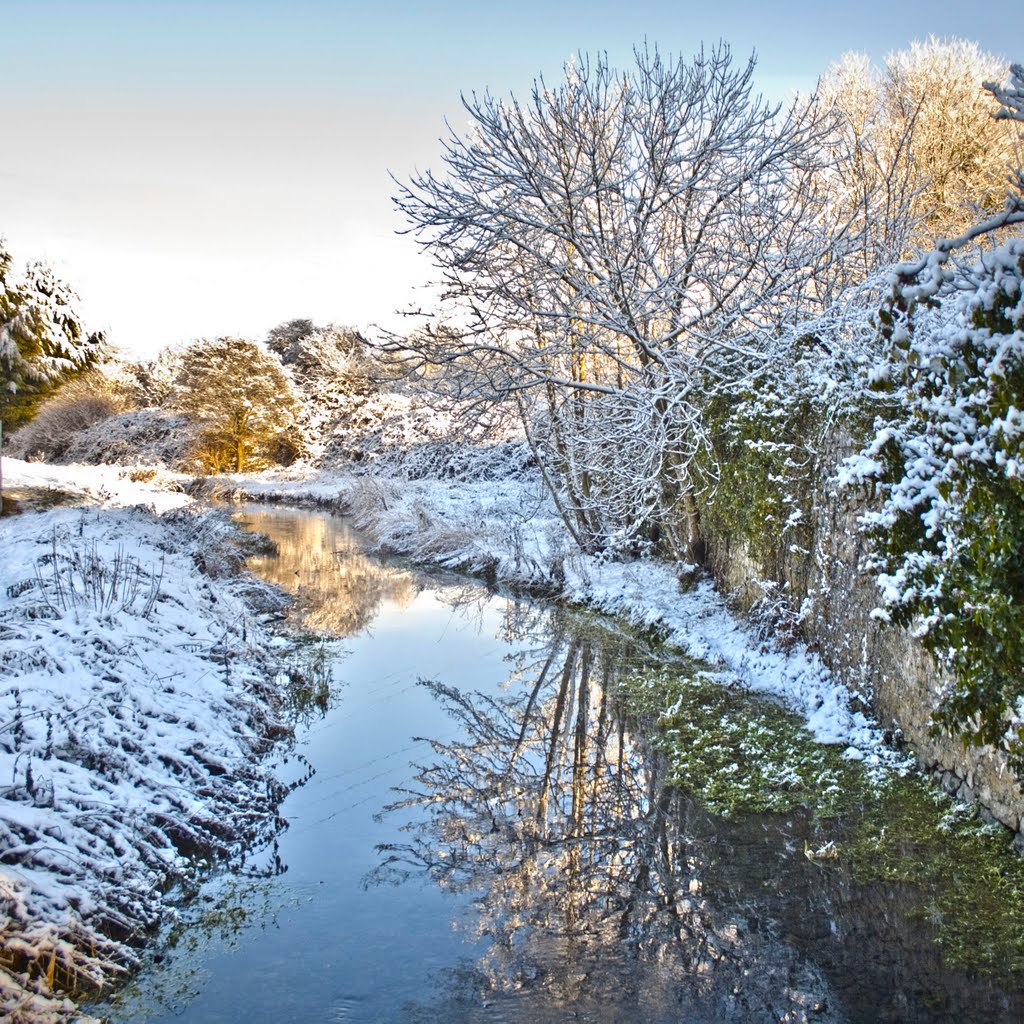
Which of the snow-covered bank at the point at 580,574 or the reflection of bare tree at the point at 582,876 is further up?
the snow-covered bank at the point at 580,574

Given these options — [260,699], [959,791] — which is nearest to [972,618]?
[959,791]

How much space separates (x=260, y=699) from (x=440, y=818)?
2330mm

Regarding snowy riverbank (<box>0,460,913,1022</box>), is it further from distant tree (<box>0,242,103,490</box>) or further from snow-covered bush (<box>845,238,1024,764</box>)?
distant tree (<box>0,242,103,490</box>)

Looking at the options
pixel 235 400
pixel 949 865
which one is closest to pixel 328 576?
pixel 949 865

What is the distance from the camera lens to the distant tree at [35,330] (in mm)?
20266

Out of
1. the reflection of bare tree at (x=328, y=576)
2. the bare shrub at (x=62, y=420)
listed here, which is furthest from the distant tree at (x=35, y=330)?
the bare shrub at (x=62, y=420)

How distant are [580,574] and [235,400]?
22.1 meters

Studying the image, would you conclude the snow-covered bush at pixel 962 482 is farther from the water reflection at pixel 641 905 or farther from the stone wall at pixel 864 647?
the water reflection at pixel 641 905

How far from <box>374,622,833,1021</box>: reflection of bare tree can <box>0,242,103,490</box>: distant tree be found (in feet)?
58.8

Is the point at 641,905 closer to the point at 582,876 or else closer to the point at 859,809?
the point at 582,876

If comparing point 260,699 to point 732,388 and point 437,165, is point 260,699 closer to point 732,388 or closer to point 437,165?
point 732,388

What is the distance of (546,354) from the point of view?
1055 centimetres

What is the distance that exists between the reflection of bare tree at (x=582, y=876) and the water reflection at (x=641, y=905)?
11 millimetres

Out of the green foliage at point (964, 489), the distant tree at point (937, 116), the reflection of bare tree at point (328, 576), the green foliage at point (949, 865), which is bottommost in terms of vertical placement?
the green foliage at point (949, 865)
